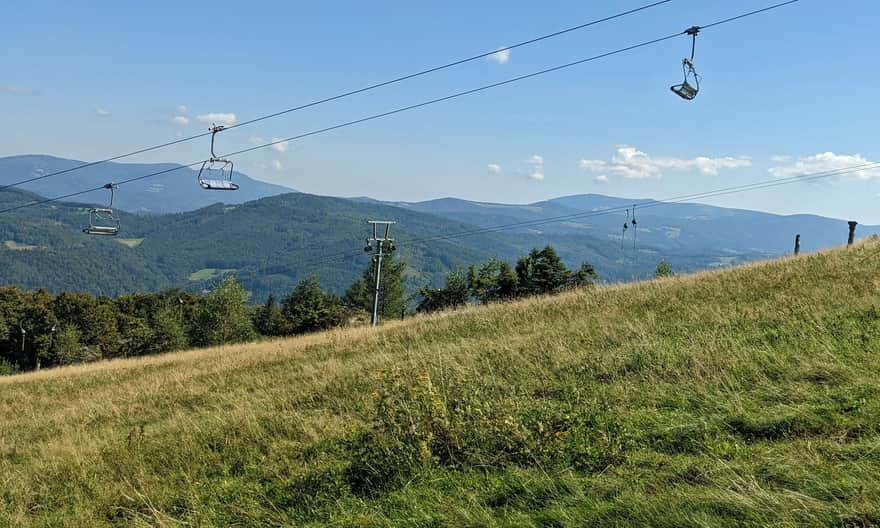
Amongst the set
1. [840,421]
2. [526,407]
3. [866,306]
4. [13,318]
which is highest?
[866,306]

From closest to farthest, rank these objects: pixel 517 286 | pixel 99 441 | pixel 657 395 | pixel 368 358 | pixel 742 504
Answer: pixel 742 504 → pixel 657 395 → pixel 99 441 → pixel 368 358 → pixel 517 286

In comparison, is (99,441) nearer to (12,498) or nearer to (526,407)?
(12,498)

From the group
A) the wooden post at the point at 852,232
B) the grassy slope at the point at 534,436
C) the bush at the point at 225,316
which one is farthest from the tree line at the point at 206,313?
the grassy slope at the point at 534,436

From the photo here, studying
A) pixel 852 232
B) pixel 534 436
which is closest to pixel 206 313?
pixel 852 232

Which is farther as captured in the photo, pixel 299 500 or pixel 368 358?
pixel 368 358

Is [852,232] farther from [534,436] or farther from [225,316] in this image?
[225,316]

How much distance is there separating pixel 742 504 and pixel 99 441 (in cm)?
958

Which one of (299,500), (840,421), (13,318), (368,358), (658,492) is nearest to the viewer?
(658,492)

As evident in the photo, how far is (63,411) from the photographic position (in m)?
14.1

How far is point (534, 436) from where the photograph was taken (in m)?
6.25

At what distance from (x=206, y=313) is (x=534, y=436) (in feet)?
245

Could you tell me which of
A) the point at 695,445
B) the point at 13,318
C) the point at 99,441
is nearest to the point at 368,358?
the point at 99,441

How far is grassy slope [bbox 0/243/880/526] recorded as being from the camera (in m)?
4.81

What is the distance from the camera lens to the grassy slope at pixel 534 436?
4812 millimetres
